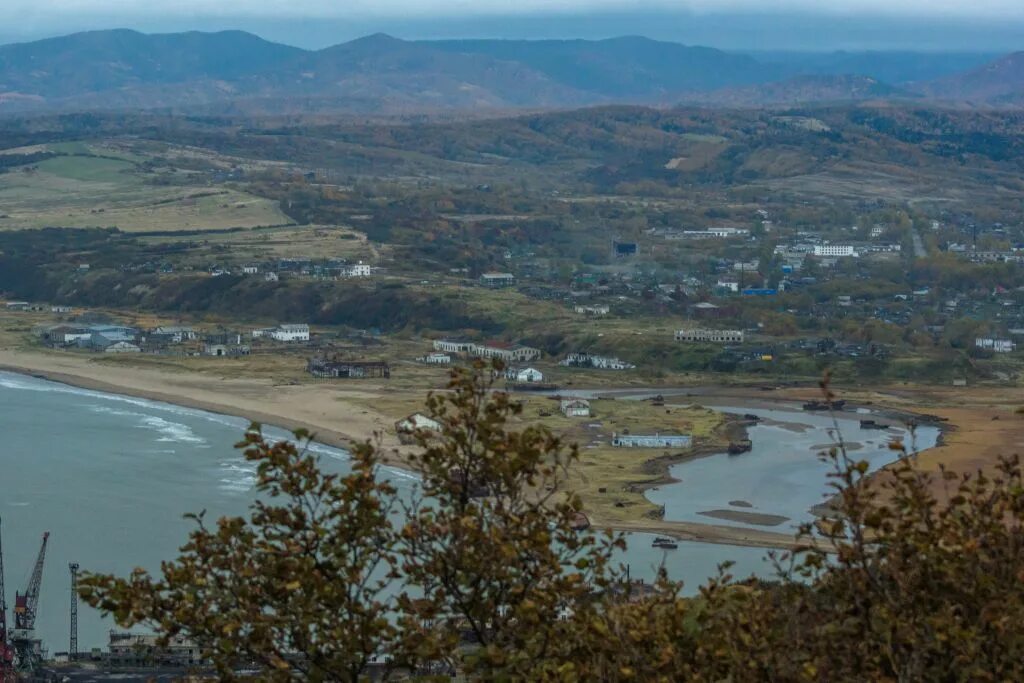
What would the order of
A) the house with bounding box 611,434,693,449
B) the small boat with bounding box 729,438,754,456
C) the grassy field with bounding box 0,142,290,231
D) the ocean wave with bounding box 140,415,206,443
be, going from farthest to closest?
the grassy field with bounding box 0,142,290,231
the ocean wave with bounding box 140,415,206,443
the house with bounding box 611,434,693,449
the small boat with bounding box 729,438,754,456

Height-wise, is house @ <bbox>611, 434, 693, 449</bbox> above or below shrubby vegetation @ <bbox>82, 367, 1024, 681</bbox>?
below

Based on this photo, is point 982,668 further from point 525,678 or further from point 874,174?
point 874,174

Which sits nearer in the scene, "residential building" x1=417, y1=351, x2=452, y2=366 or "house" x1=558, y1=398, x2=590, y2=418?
"house" x1=558, y1=398, x2=590, y2=418

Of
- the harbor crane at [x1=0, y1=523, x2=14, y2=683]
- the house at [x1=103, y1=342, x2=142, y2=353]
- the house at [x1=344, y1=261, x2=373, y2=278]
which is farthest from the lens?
the house at [x1=344, y1=261, x2=373, y2=278]

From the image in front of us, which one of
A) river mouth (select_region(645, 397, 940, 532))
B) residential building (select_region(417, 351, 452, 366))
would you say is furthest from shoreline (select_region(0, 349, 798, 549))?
residential building (select_region(417, 351, 452, 366))

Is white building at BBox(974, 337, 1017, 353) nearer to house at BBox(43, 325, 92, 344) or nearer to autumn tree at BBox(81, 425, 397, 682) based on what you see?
house at BBox(43, 325, 92, 344)

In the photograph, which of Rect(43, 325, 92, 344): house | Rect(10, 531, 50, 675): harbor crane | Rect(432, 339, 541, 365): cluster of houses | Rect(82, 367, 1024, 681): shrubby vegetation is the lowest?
Rect(43, 325, 92, 344): house

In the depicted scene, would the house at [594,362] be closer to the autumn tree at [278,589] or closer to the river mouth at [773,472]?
the river mouth at [773,472]
